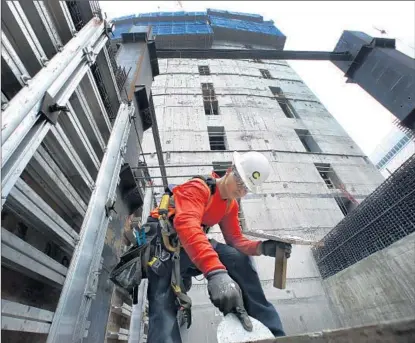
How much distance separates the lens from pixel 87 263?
2488 mm

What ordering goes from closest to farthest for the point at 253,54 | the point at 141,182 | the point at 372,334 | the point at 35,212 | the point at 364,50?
the point at 372,334 < the point at 35,212 < the point at 141,182 < the point at 364,50 < the point at 253,54

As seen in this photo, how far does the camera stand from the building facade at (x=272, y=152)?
705 cm

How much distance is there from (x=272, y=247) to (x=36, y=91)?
258cm

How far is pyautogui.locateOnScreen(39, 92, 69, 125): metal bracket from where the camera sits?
2072mm

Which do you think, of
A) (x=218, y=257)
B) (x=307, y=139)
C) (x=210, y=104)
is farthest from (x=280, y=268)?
(x=210, y=104)

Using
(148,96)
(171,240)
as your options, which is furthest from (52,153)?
(148,96)

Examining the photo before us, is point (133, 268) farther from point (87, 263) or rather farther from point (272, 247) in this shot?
point (272, 247)

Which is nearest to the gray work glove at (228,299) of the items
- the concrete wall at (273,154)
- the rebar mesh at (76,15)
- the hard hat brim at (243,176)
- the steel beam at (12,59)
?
the hard hat brim at (243,176)

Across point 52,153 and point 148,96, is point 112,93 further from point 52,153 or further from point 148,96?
point 52,153

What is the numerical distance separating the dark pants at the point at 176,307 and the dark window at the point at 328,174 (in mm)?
10112

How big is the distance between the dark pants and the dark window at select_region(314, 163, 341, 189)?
10.1m

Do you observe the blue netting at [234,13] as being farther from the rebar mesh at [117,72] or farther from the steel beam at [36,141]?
the steel beam at [36,141]

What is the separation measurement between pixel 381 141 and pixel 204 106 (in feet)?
137

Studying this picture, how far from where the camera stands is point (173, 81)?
16.5m
